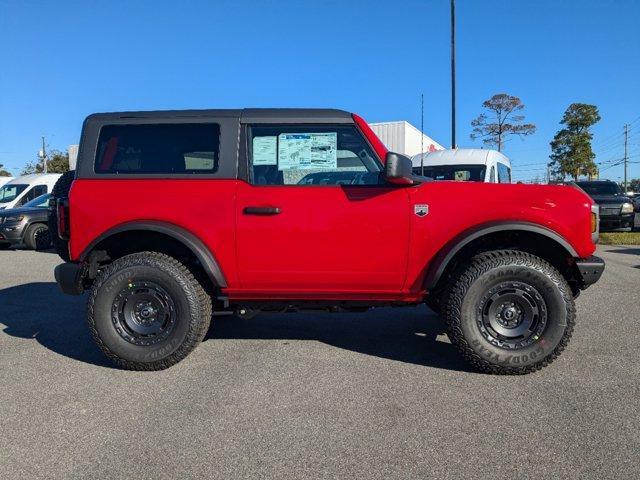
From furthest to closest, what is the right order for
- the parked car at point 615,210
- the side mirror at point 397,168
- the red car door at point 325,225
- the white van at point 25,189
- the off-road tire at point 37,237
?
the white van at point 25,189, the parked car at point 615,210, the off-road tire at point 37,237, the red car door at point 325,225, the side mirror at point 397,168

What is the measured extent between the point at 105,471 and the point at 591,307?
529 cm

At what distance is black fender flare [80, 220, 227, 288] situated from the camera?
3730 mm

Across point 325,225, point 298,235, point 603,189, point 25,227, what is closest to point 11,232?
point 25,227

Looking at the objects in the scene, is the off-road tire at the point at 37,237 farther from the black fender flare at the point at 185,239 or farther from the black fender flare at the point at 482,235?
the black fender flare at the point at 482,235

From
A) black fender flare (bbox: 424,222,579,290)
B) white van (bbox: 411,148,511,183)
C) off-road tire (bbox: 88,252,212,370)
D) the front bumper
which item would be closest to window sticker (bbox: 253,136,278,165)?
off-road tire (bbox: 88,252,212,370)

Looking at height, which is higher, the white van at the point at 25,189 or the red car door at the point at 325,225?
the white van at the point at 25,189

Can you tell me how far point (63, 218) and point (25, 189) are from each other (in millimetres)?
13839

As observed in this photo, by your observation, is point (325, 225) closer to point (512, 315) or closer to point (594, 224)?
point (512, 315)

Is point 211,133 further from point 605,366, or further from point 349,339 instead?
point 605,366

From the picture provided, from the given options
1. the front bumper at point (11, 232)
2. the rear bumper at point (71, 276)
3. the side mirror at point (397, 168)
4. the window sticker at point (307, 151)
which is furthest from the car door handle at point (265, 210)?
the front bumper at point (11, 232)

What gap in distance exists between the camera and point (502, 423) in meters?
2.91

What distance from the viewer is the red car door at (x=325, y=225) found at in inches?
145

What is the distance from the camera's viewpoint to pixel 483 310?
12.1 ft

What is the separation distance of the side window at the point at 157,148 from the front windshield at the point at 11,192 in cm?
1400
